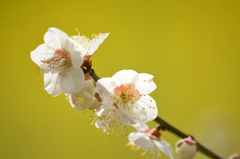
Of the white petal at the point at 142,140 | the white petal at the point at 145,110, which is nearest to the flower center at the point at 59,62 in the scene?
the white petal at the point at 145,110

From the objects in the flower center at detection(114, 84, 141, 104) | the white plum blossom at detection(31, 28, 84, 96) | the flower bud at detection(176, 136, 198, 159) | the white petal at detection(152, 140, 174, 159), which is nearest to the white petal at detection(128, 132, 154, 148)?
the white petal at detection(152, 140, 174, 159)

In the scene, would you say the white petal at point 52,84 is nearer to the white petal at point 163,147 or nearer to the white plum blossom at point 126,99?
the white plum blossom at point 126,99

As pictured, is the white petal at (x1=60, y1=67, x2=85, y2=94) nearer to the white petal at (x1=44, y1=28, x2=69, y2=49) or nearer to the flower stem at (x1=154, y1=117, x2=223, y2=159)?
the white petal at (x1=44, y1=28, x2=69, y2=49)

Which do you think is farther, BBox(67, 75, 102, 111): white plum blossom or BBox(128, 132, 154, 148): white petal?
BBox(128, 132, 154, 148): white petal

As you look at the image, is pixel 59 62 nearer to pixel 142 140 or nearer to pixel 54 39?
pixel 54 39

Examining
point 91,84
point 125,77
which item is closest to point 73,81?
point 91,84

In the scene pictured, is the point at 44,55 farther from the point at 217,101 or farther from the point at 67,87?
the point at 217,101
